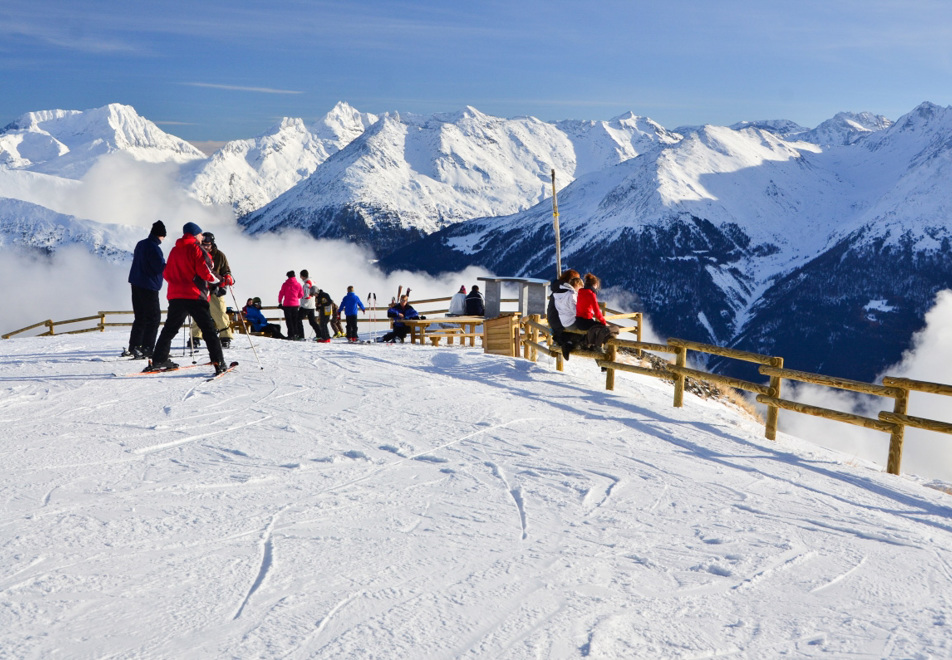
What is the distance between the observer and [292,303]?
741 inches

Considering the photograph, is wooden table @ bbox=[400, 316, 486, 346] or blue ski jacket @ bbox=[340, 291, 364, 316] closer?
wooden table @ bbox=[400, 316, 486, 346]

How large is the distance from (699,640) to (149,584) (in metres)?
2.87

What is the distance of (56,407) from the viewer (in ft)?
27.7

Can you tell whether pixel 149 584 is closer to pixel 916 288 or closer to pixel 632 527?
pixel 632 527

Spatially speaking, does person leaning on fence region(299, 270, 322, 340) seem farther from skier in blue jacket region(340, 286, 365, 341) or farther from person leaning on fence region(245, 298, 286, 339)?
person leaning on fence region(245, 298, 286, 339)

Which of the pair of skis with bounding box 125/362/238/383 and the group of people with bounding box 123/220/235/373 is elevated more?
the group of people with bounding box 123/220/235/373

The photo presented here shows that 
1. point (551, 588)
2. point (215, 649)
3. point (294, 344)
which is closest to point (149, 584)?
point (215, 649)

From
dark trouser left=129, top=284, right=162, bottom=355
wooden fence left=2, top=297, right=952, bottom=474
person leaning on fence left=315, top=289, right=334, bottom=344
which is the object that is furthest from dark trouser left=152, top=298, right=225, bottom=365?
person leaning on fence left=315, top=289, right=334, bottom=344

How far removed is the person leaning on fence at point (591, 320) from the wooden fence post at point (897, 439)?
4216mm

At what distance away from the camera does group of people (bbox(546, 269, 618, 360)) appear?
38.0ft

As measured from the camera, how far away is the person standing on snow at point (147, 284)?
10523mm

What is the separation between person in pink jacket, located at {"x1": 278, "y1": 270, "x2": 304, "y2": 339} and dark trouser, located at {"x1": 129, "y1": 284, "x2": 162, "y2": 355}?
23.6 ft

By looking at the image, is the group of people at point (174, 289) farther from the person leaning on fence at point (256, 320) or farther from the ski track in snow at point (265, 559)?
the person leaning on fence at point (256, 320)

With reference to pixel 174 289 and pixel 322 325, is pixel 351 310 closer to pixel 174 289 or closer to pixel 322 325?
pixel 322 325
